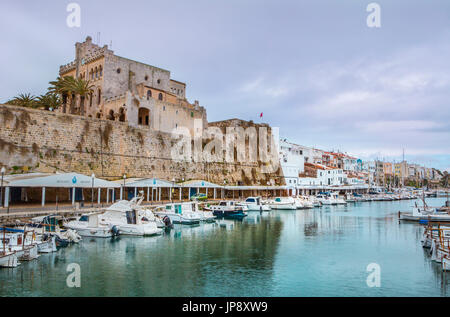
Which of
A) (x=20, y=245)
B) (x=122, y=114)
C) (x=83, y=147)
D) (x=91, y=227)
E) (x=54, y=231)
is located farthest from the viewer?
(x=122, y=114)

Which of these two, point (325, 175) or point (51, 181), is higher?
point (325, 175)

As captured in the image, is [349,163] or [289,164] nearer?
[289,164]

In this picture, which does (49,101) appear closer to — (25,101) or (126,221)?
(25,101)

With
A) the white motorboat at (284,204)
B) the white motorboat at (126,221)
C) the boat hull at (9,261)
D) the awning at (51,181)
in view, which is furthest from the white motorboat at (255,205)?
the boat hull at (9,261)

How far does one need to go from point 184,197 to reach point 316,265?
1202 inches

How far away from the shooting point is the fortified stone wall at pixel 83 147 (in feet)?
101

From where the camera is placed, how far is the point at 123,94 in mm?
46844

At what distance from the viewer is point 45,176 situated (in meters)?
27.2

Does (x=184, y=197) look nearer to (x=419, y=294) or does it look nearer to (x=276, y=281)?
(x=276, y=281)

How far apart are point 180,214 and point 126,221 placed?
722cm

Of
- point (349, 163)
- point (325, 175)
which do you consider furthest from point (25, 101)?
point (349, 163)

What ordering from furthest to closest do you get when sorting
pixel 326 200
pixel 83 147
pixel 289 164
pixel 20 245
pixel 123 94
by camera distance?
1. pixel 289 164
2. pixel 326 200
3. pixel 123 94
4. pixel 83 147
5. pixel 20 245

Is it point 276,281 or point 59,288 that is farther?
point 276,281
